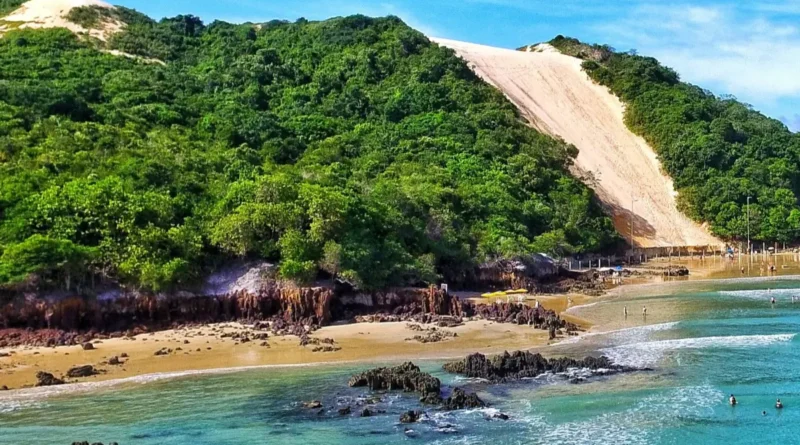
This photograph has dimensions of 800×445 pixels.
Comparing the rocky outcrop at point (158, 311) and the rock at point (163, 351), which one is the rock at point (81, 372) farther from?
the rocky outcrop at point (158, 311)

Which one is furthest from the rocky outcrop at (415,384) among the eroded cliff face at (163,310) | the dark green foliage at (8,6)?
the dark green foliage at (8,6)

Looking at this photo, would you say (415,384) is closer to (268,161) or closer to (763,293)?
(763,293)

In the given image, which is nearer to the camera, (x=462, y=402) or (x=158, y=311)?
(x=462, y=402)

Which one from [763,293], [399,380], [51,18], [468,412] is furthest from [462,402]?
[51,18]

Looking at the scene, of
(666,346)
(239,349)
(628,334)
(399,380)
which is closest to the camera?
(399,380)

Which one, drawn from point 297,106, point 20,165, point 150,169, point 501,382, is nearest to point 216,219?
point 150,169

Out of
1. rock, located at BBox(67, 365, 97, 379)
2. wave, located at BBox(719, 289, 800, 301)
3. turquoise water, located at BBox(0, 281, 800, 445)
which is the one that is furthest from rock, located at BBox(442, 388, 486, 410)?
wave, located at BBox(719, 289, 800, 301)
